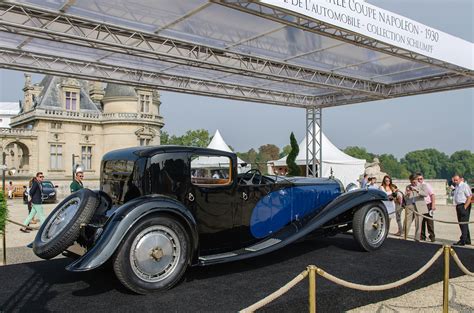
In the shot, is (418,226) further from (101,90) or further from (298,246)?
(101,90)

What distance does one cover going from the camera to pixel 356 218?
19.2 ft

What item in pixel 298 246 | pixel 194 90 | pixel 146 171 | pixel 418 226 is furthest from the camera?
pixel 194 90

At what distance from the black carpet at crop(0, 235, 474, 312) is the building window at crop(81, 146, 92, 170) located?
116ft

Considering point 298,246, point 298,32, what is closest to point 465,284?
point 298,246

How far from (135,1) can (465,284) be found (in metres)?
7.99

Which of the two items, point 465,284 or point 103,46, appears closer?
point 465,284

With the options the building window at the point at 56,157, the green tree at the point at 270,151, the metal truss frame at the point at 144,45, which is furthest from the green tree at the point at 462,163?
the metal truss frame at the point at 144,45

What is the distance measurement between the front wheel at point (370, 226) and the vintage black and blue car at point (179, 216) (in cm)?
1

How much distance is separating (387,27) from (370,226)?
6423 millimetres

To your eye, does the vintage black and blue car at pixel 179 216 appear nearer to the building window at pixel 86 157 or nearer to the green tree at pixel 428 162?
the building window at pixel 86 157

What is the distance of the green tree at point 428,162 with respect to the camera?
124 meters

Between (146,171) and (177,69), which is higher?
(177,69)

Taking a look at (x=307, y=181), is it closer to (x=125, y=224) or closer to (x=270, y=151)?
(x=125, y=224)

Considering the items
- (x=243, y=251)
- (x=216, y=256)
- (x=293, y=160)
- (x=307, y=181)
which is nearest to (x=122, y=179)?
(x=216, y=256)
